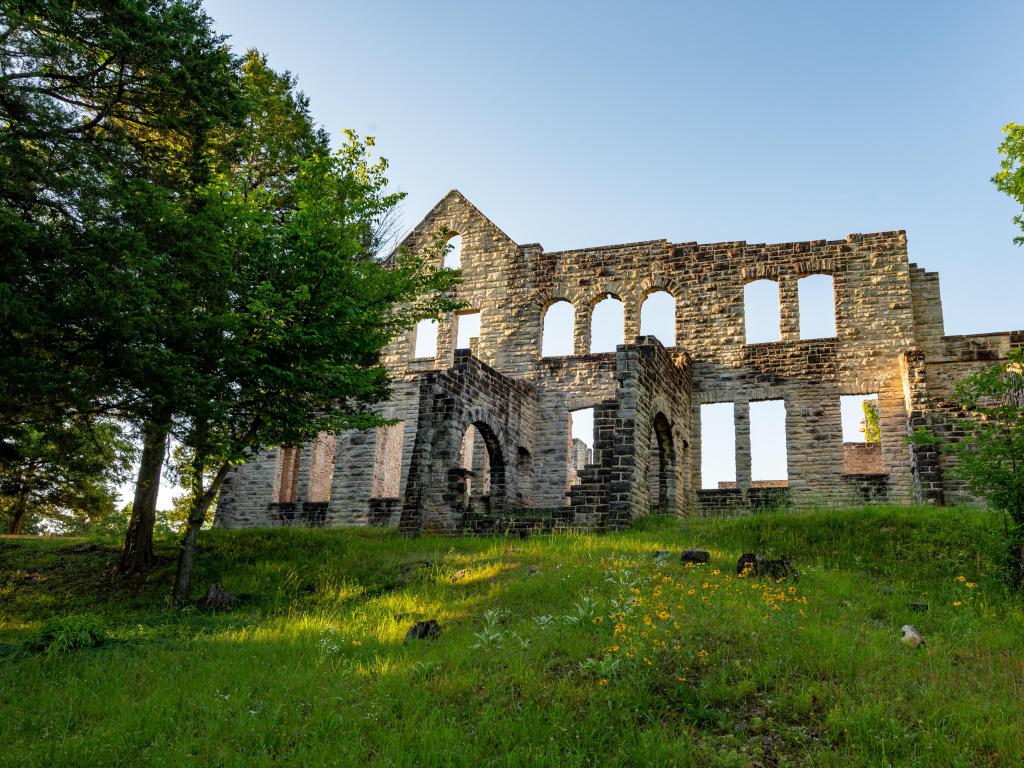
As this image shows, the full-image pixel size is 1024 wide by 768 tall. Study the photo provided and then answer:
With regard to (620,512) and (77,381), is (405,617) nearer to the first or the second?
(77,381)

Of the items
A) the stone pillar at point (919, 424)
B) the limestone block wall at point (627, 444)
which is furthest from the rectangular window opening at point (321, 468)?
the stone pillar at point (919, 424)

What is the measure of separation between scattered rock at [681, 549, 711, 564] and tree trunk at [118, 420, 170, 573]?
29.1 feet

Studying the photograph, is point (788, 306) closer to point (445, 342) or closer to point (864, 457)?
point (864, 457)

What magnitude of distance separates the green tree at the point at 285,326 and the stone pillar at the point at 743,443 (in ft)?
33.6

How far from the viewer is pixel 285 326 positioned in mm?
12438

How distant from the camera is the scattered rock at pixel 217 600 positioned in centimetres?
1138

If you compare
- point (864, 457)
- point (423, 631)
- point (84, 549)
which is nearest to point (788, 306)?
point (864, 457)

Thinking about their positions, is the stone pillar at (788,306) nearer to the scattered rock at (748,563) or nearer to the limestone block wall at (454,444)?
the limestone block wall at (454,444)

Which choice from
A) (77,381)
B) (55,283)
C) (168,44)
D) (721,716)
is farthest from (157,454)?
(721,716)

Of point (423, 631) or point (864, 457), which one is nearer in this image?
point (423, 631)

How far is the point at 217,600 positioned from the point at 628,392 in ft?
28.3

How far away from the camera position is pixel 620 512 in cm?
1502

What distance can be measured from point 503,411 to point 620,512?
553 centimetres

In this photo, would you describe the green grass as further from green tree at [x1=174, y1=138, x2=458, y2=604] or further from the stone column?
the stone column
